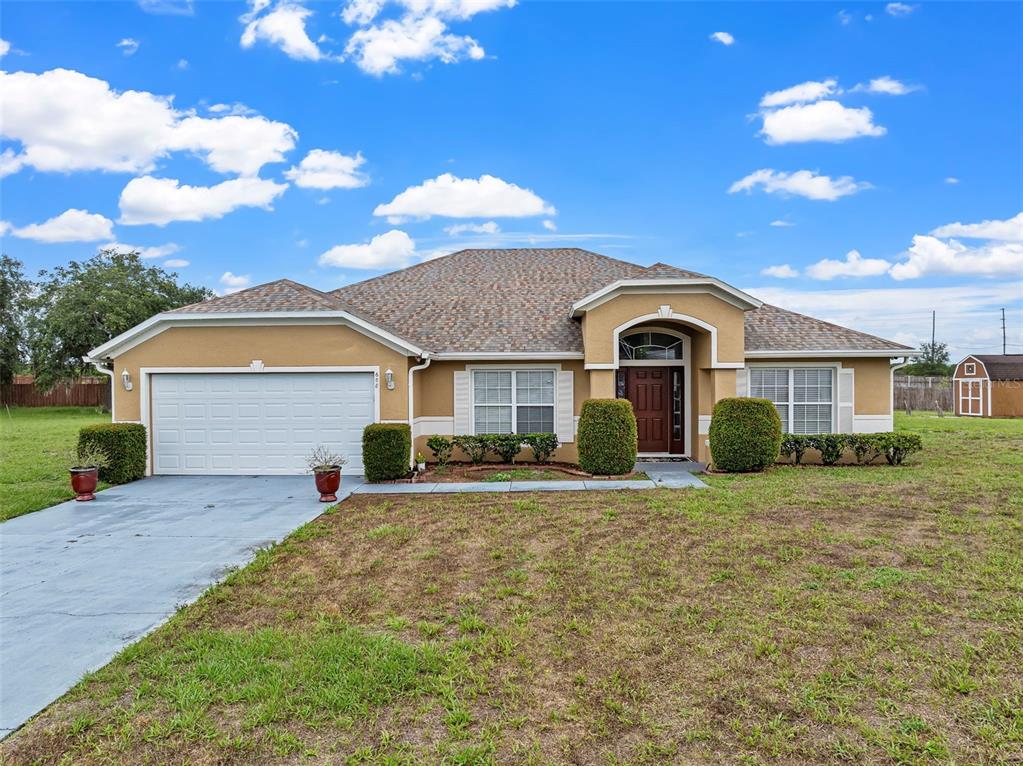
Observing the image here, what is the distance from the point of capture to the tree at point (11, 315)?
35594 mm

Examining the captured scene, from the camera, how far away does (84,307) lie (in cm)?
3288

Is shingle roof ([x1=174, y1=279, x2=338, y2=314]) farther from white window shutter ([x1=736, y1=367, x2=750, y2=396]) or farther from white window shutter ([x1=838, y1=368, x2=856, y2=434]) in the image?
white window shutter ([x1=838, y1=368, x2=856, y2=434])

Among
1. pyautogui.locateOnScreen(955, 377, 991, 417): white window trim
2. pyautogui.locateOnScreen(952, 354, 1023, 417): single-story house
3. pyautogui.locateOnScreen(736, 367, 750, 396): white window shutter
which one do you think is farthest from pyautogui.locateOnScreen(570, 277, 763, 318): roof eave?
pyautogui.locateOnScreen(955, 377, 991, 417): white window trim

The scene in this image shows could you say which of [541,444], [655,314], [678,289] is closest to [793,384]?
[678,289]

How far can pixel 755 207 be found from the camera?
1797 centimetres

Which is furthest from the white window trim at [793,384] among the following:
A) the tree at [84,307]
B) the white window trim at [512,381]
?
the tree at [84,307]

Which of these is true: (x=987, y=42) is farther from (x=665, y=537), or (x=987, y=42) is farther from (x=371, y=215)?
(x=371, y=215)

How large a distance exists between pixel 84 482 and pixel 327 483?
4406 millimetres

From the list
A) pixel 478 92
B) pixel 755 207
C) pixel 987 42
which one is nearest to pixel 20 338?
pixel 478 92

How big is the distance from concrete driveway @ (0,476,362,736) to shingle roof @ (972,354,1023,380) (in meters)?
36.2

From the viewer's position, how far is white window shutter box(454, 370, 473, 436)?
45.6 ft

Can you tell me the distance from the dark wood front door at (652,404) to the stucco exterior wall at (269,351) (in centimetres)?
602

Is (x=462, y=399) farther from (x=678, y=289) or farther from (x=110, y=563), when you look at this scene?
(x=110, y=563)

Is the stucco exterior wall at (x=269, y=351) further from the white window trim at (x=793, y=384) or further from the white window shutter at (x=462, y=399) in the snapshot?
the white window trim at (x=793, y=384)
